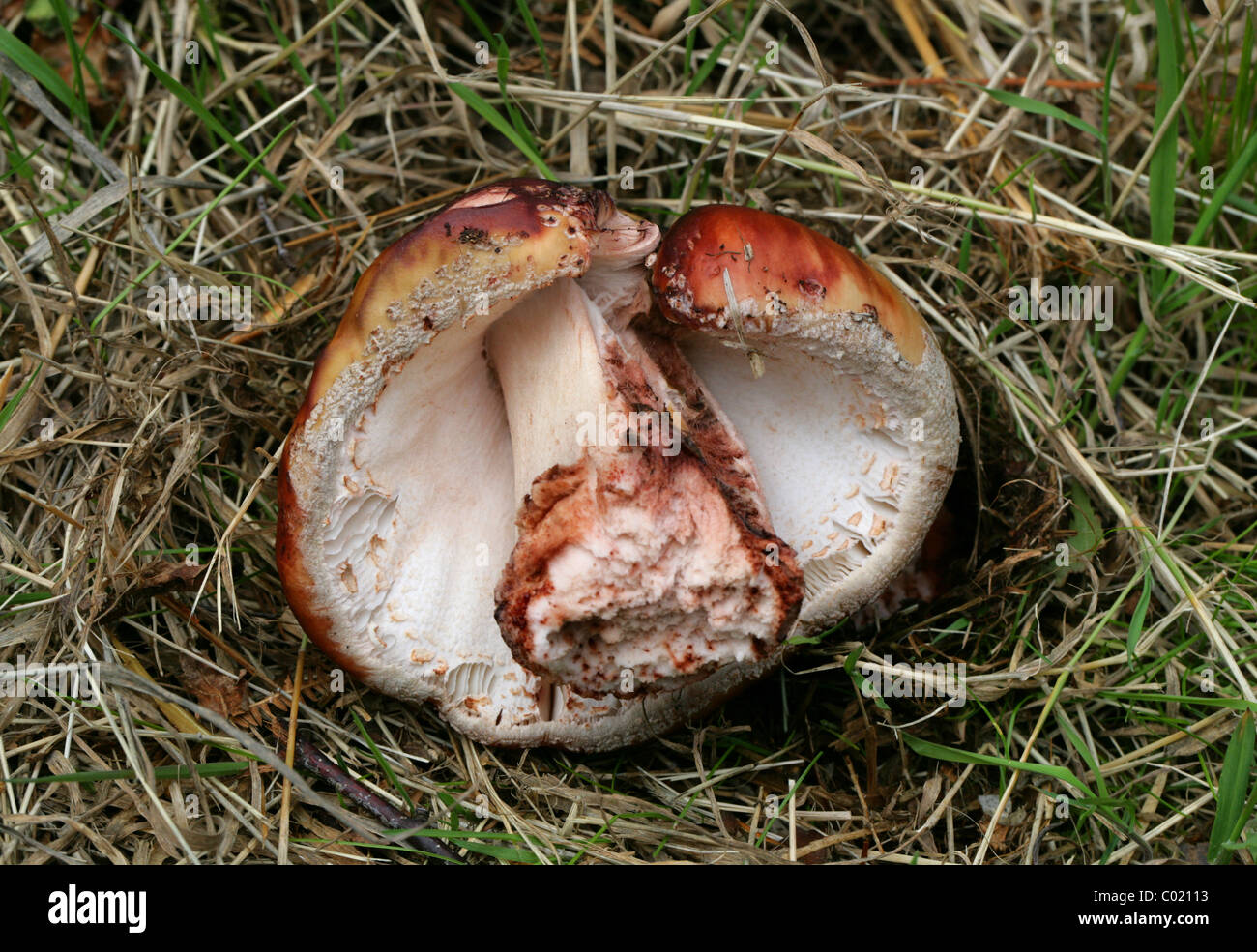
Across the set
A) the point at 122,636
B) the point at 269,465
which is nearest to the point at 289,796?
the point at 122,636

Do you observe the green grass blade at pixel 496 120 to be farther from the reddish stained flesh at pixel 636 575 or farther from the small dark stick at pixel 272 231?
the reddish stained flesh at pixel 636 575

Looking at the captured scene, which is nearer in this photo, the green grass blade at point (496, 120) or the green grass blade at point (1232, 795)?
the green grass blade at point (1232, 795)

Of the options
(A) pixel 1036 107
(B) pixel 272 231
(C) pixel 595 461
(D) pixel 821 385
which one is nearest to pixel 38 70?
(B) pixel 272 231

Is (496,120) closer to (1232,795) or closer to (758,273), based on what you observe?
(758,273)

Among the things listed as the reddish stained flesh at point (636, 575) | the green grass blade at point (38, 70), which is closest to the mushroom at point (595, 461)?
the reddish stained flesh at point (636, 575)

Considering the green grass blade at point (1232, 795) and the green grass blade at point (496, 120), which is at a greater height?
the green grass blade at point (496, 120)

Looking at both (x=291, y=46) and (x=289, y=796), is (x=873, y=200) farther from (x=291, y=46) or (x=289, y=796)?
(x=289, y=796)

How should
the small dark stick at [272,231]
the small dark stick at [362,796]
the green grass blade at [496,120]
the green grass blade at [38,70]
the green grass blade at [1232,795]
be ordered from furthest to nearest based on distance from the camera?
the small dark stick at [272,231] → the green grass blade at [38,70] → the green grass blade at [496,120] → the small dark stick at [362,796] → the green grass blade at [1232,795]

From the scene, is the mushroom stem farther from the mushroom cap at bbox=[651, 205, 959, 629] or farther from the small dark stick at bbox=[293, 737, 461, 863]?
the small dark stick at bbox=[293, 737, 461, 863]

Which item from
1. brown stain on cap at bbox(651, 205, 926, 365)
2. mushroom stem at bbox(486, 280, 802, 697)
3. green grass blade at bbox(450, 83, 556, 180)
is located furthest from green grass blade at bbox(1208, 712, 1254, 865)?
green grass blade at bbox(450, 83, 556, 180)
